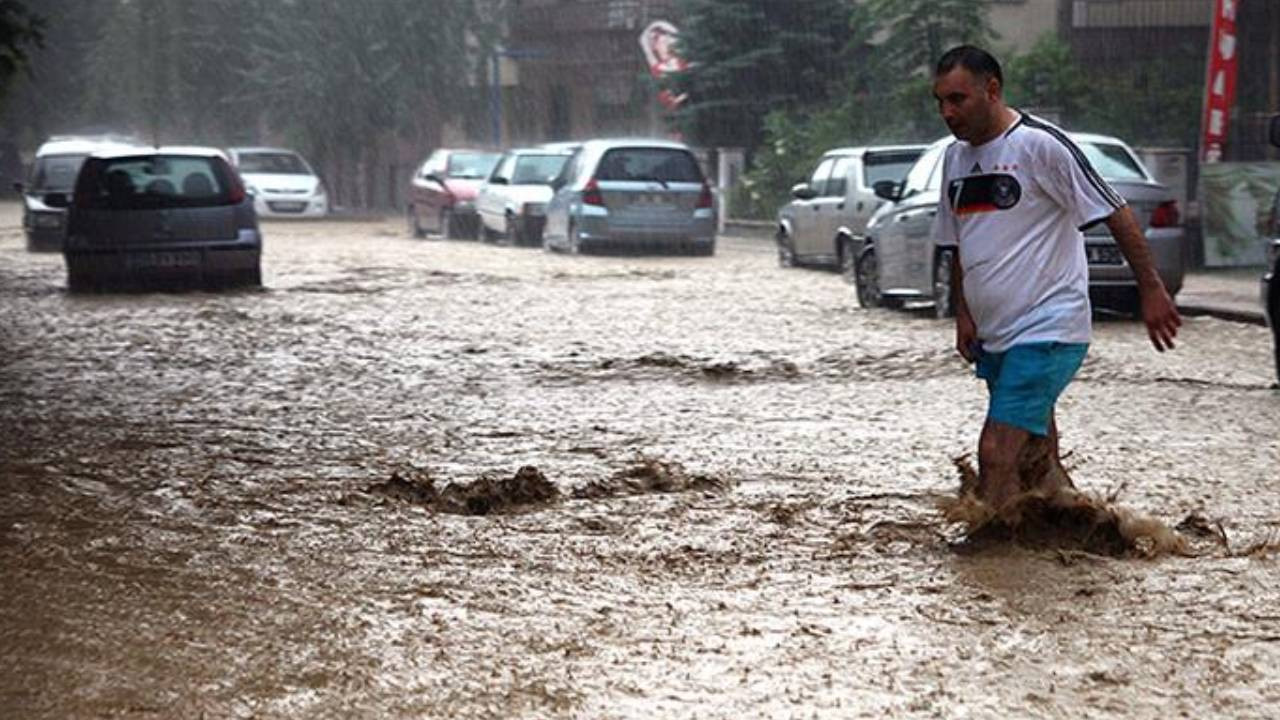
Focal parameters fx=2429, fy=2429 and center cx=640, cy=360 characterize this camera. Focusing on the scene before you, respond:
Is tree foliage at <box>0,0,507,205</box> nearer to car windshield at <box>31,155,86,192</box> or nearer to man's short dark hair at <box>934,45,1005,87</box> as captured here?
car windshield at <box>31,155,86,192</box>

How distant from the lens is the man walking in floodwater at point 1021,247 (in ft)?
24.8

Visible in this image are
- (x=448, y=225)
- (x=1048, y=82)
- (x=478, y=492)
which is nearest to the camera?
(x=478, y=492)

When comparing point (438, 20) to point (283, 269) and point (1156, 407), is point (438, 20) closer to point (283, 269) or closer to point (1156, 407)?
point (283, 269)

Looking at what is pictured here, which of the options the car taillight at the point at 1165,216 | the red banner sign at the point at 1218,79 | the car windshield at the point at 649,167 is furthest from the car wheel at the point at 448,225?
the car taillight at the point at 1165,216

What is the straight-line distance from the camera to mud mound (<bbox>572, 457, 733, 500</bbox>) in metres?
9.67

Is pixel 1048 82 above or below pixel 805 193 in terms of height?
above

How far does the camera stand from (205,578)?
7711 millimetres

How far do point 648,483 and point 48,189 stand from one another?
91.0ft

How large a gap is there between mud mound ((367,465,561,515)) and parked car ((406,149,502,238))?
3028 cm

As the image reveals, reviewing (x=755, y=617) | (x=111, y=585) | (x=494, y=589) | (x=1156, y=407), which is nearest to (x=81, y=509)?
(x=111, y=585)

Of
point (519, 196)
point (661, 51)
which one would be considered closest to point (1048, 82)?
point (519, 196)

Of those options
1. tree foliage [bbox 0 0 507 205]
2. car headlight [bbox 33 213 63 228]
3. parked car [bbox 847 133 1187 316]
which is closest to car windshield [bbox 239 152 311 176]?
tree foliage [bbox 0 0 507 205]

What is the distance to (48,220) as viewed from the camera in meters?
35.1

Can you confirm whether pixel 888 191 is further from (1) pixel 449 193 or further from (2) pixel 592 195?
(1) pixel 449 193
